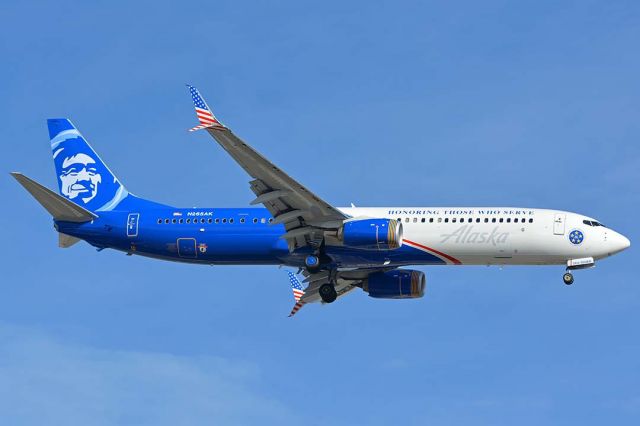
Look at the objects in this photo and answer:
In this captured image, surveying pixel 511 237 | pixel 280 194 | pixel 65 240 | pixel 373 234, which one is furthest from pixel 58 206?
pixel 511 237

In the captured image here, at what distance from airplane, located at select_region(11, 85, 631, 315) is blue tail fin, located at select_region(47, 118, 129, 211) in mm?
107

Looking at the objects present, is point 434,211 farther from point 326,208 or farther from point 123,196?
point 123,196

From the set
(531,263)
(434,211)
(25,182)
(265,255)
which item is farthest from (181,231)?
(531,263)

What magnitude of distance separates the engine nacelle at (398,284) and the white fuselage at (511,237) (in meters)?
5.25

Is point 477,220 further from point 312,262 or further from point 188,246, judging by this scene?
point 188,246

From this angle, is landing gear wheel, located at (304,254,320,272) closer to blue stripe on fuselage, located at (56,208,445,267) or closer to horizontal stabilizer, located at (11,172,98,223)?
blue stripe on fuselage, located at (56,208,445,267)

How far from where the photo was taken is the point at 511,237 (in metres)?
63.8

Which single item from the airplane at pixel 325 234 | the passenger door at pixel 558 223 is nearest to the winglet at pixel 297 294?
the airplane at pixel 325 234

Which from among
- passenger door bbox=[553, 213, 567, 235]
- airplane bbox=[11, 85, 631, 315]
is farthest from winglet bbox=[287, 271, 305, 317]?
passenger door bbox=[553, 213, 567, 235]

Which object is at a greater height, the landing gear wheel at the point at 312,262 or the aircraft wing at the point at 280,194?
the aircraft wing at the point at 280,194

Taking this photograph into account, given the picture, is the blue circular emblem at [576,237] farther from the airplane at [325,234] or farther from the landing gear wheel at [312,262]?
the landing gear wheel at [312,262]

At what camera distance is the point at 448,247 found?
6412cm

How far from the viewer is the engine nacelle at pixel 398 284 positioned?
69812 millimetres

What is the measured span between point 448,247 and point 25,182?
21184mm
